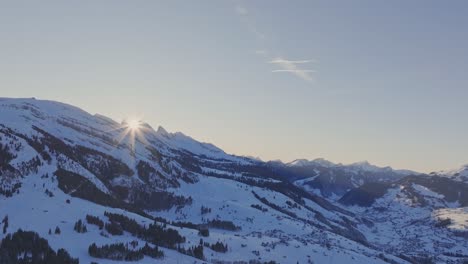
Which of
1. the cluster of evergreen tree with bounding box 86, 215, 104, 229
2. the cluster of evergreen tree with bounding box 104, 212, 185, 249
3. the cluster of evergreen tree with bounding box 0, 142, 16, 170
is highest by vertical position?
the cluster of evergreen tree with bounding box 0, 142, 16, 170

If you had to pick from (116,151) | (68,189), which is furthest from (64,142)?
(68,189)

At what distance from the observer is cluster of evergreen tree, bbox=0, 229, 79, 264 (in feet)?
199

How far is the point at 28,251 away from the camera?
6347cm

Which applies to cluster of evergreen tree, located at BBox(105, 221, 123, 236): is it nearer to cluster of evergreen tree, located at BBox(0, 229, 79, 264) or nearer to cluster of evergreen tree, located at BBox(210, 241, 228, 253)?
cluster of evergreen tree, located at BBox(0, 229, 79, 264)

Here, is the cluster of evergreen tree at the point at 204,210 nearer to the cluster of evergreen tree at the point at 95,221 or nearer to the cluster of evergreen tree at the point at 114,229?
the cluster of evergreen tree at the point at 114,229

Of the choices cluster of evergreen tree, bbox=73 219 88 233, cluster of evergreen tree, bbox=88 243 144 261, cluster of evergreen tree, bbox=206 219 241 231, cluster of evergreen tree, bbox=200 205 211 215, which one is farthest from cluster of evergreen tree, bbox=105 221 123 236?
cluster of evergreen tree, bbox=200 205 211 215

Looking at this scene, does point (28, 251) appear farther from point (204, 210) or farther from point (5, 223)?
point (204, 210)

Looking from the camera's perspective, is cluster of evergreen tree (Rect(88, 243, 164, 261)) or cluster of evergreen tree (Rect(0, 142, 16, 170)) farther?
cluster of evergreen tree (Rect(0, 142, 16, 170))


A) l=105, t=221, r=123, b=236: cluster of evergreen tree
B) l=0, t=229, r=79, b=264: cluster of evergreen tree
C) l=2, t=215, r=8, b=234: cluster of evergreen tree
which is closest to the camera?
l=0, t=229, r=79, b=264: cluster of evergreen tree

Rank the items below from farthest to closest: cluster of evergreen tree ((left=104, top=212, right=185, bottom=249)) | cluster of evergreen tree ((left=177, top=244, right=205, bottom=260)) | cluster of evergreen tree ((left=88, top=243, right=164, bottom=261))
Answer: cluster of evergreen tree ((left=104, top=212, right=185, bottom=249)) → cluster of evergreen tree ((left=177, top=244, right=205, bottom=260)) → cluster of evergreen tree ((left=88, top=243, right=164, bottom=261))

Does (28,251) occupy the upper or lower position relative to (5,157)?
lower

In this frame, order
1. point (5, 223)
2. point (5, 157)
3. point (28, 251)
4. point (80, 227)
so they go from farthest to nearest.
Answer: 1. point (5, 157)
2. point (80, 227)
3. point (5, 223)
4. point (28, 251)

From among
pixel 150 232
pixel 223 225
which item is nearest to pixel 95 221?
pixel 150 232

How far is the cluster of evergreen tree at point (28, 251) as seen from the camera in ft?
199
